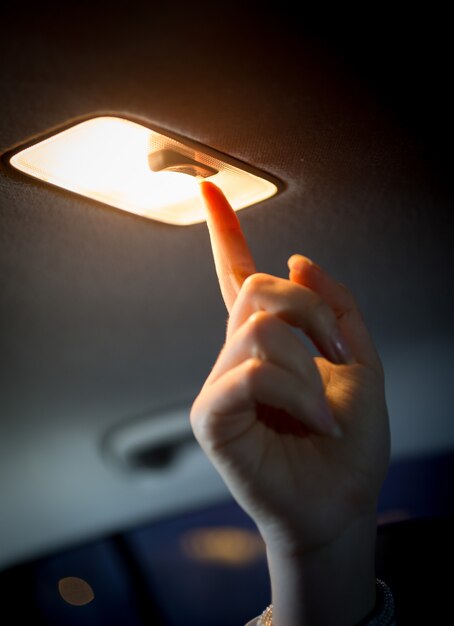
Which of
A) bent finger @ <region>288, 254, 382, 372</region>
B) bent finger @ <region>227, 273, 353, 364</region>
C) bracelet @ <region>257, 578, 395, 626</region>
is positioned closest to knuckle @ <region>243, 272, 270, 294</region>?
bent finger @ <region>227, 273, 353, 364</region>

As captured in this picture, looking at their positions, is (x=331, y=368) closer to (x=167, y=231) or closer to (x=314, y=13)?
(x=167, y=231)

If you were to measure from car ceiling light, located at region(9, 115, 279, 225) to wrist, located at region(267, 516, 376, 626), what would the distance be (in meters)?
0.49

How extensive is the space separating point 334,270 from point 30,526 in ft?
5.83

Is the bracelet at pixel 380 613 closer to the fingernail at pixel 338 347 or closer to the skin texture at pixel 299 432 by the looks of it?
the skin texture at pixel 299 432

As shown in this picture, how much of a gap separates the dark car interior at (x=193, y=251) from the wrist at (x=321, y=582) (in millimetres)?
487

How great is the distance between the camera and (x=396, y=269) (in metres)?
1.23

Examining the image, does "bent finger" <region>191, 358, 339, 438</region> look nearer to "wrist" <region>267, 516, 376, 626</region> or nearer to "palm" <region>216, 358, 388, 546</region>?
"palm" <region>216, 358, 388, 546</region>

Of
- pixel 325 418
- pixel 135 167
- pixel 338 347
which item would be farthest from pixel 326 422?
pixel 135 167

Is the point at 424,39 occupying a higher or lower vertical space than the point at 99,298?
higher

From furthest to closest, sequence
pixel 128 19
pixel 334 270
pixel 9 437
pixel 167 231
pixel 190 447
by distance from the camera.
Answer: pixel 190 447 < pixel 9 437 < pixel 334 270 < pixel 167 231 < pixel 128 19

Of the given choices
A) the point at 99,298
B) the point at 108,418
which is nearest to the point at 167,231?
the point at 99,298

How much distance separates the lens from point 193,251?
1.05m

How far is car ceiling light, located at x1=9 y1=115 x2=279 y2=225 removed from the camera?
654 millimetres

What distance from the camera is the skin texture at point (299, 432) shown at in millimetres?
655
